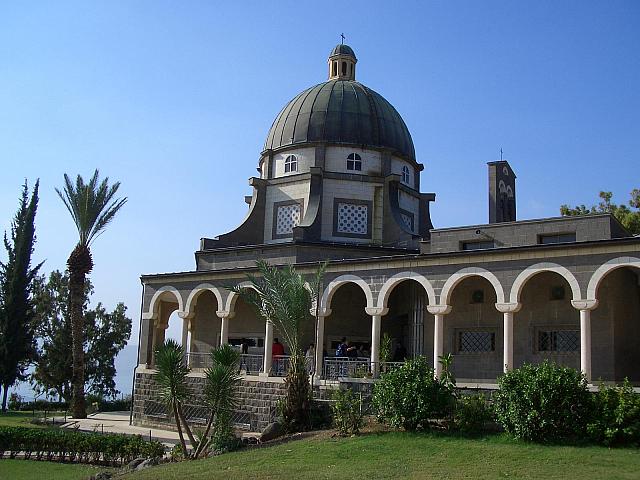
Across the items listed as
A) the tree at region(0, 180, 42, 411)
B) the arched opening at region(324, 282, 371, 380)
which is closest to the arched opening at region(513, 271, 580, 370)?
the arched opening at region(324, 282, 371, 380)

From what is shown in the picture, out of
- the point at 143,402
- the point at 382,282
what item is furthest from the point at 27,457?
the point at 382,282

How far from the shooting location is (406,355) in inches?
1125

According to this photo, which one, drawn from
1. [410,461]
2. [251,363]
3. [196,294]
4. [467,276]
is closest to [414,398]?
[410,461]

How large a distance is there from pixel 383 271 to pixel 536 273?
215 inches

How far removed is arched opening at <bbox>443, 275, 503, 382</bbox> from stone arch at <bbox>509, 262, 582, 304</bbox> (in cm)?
222

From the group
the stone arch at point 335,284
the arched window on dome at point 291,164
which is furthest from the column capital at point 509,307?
the arched window on dome at point 291,164

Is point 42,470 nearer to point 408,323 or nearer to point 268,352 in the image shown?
point 268,352

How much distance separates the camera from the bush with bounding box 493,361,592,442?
1784 centimetres

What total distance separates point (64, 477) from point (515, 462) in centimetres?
1212

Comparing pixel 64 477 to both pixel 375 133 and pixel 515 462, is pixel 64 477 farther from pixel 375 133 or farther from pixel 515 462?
pixel 375 133

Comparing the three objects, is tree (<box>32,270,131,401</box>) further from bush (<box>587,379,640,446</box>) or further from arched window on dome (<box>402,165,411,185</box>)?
bush (<box>587,379,640,446</box>)

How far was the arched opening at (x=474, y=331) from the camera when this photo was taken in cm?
2552

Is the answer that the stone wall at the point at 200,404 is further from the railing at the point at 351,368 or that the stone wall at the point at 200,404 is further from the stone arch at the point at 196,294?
the stone arch at the point at 196,294

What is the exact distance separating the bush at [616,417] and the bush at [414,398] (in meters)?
3.88
